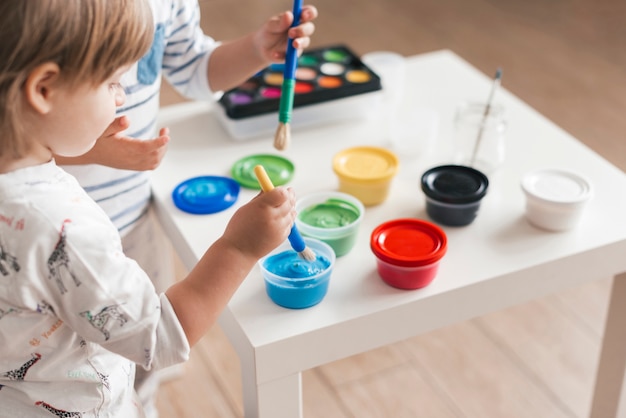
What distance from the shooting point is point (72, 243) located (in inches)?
26.4

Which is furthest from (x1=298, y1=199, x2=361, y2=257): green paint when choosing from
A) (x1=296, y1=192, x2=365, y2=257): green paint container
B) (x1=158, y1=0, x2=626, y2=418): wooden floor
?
(x1=158, y1=0, x2=626, y2=418): wooden floor

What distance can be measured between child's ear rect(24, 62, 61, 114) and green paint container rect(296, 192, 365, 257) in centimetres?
38

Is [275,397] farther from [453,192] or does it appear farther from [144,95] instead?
[144,95]

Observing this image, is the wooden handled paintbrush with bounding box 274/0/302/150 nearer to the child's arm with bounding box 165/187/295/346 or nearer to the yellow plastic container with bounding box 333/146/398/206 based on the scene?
the yellow plastic container with bounding box 333/146/398/206

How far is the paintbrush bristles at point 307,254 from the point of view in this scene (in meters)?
0.88

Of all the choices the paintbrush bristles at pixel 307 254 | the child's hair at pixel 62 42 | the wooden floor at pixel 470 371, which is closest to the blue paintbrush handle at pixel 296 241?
the paintbrush bristles at pixel 307 254

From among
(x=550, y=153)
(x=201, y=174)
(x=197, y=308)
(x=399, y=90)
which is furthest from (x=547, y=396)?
(x=197, y=308)

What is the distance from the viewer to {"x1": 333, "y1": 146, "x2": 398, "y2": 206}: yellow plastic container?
103cm

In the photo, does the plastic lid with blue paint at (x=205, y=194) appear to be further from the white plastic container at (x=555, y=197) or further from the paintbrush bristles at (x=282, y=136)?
the white plastic container at (x=555, y=197)

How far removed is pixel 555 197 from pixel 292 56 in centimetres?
36

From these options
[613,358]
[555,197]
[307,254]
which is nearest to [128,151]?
[307,254]

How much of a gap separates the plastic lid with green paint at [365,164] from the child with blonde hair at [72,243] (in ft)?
0.85

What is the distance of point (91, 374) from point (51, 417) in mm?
57

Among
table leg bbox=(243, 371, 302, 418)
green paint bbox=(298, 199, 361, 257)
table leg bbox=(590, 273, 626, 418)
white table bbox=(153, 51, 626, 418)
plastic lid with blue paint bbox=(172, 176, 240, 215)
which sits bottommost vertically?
table leg bbox=(590, 273, 626, 418)
